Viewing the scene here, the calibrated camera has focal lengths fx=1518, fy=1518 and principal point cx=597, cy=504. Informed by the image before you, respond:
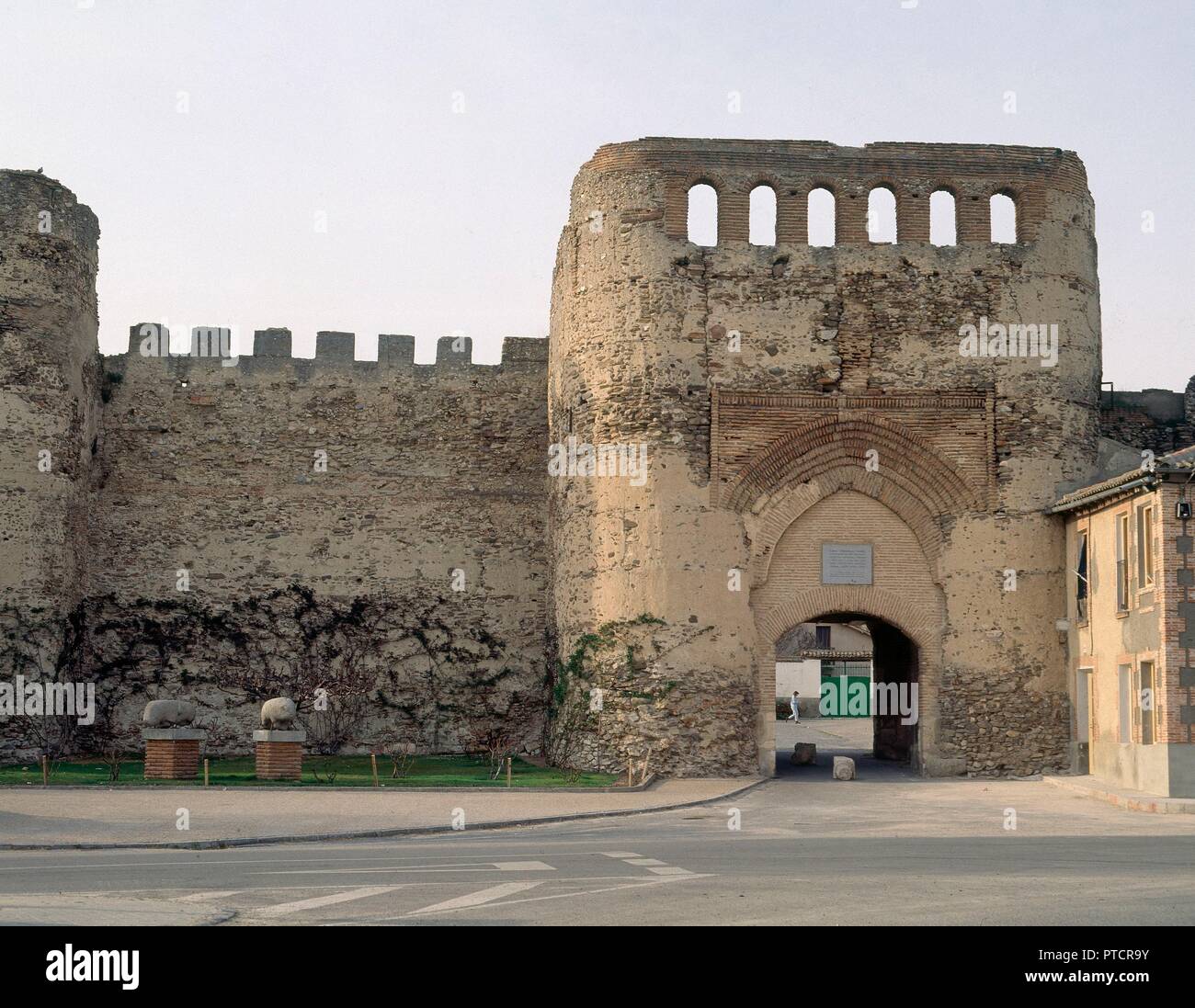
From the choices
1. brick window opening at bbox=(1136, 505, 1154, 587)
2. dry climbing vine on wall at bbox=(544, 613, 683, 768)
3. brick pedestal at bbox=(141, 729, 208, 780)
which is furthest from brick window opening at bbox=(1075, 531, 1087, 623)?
brick pedestal at bbox=(141, 729, 208, 780)

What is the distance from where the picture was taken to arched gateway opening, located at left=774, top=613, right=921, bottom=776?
79.8 feet

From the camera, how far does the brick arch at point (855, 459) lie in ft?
74.4

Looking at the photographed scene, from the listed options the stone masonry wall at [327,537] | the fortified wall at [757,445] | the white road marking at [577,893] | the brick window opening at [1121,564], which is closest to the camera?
the white road marking at [577,893]

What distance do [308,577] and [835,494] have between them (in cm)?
918

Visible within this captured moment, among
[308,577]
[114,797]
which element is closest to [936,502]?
[308,577]

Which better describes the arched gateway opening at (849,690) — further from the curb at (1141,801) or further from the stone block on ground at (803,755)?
the curb at (1141,801)

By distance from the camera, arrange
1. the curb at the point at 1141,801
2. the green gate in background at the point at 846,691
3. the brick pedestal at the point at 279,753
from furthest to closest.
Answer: the green gate in background at the point at 846,691 < the brick pedestal at the point at 279,753 < the curb at the point at 1141,801

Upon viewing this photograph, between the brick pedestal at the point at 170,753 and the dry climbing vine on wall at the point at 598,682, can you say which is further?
the dry climbing vine on wall at the point at 598,682

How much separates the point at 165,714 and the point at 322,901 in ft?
38.0

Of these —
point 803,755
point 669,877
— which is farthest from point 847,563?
point 669,877

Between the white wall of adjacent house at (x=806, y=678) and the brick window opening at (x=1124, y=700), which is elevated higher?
the brick window opening at (x=1124, y=700)

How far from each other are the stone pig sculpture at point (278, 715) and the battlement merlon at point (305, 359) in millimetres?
7772

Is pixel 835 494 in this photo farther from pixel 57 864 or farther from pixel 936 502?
pixel 57 864

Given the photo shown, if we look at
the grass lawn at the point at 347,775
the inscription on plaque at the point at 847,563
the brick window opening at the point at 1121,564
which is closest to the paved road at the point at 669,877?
the grass lawn at the point at 347,775
